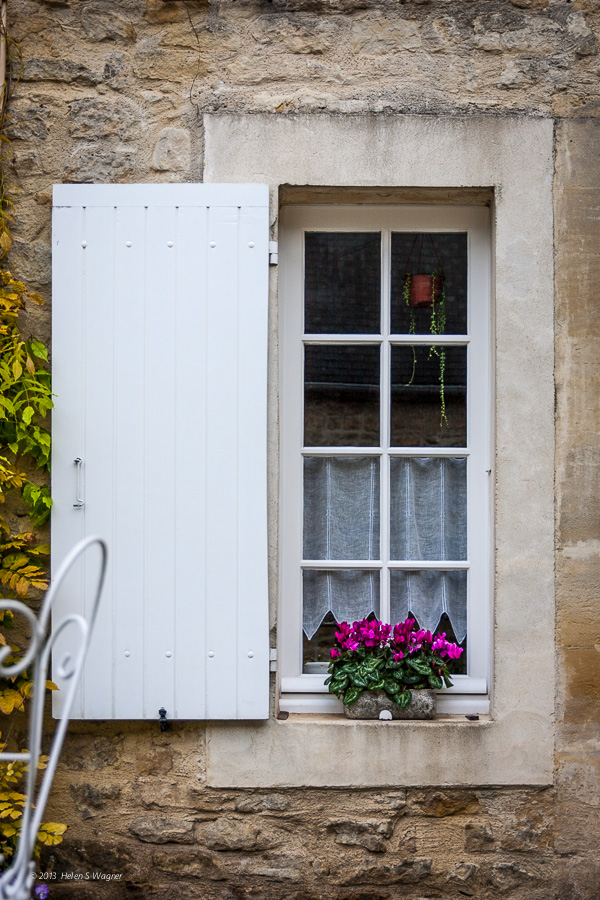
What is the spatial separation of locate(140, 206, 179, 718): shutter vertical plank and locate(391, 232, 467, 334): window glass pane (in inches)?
33.6

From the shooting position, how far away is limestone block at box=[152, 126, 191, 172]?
2.80 m

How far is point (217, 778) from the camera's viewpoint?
2.73 metres

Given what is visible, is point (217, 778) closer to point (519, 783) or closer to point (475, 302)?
point (519, 783)

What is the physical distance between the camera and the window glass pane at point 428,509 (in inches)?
117

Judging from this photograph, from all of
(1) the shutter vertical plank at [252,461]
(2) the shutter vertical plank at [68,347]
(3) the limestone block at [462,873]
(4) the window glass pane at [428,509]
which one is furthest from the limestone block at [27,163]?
(3) the limestone block at [462,873]

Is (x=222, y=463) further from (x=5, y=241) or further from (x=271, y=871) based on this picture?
(x=271, y=871)

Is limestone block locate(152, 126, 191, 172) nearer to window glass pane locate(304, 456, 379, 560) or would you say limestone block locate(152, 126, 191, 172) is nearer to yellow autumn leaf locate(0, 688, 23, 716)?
window glass pane locate(304, 456, 379, 560)

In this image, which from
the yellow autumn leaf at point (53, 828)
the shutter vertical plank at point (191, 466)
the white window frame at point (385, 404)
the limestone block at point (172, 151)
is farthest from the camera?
the white window frame at point (385, 404)

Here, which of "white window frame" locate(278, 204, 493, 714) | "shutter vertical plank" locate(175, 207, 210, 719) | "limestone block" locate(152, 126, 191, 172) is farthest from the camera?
"white window frame" locate(278, 204, 493, 714)

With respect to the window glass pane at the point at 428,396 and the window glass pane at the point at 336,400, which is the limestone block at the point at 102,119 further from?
the window glass pane at the point at 428,396

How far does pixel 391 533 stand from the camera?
297 centimetres

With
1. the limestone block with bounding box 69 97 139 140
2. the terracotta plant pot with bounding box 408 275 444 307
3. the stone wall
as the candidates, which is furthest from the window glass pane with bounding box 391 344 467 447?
the limestone block with bounding box 69 97 139 140

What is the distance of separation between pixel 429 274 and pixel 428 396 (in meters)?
0.47

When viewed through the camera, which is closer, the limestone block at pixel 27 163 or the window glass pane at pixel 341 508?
the limestone block at pixel 27 163
